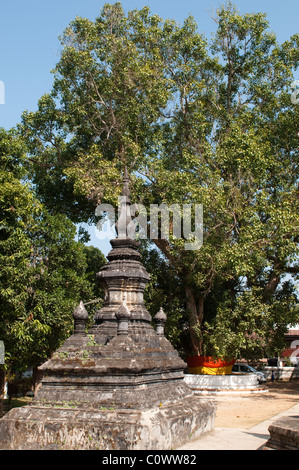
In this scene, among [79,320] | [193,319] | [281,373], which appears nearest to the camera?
[79,320]

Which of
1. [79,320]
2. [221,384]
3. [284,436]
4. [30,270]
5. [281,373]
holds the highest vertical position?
Answer: [30,270]

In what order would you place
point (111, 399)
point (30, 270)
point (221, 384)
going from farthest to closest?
point (221, 384) < point (30, 270) < point (111, 399)

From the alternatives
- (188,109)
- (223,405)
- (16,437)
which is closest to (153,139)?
(188,109)

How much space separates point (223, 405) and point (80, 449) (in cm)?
984

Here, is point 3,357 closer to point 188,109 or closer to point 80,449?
point 80,449

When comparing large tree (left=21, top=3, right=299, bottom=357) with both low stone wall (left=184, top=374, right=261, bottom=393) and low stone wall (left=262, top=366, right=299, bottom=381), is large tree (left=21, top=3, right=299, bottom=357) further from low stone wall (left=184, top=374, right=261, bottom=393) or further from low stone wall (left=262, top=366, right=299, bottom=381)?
low stone wall (left=262, top=366, right=299, bottom=381)

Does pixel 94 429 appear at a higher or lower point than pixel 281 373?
higher

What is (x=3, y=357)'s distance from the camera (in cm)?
1209

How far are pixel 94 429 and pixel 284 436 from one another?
280 centimetres

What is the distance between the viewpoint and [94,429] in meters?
7.00

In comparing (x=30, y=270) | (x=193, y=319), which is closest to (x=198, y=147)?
(x=193, y=319)

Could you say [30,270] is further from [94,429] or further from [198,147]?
[198,147]

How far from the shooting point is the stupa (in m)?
7.00

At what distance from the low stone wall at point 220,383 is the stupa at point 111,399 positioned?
32.4 ft
